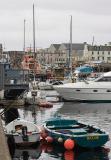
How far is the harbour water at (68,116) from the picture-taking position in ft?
93.1

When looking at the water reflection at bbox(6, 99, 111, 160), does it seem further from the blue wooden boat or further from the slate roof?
the slate roof

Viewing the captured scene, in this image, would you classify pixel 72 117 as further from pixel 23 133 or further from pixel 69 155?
pixel 69 155

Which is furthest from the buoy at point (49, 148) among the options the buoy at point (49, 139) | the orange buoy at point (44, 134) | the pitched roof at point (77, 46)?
the pitched roof at point (77, 46)

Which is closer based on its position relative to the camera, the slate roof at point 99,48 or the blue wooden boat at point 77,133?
the blue wooden boat at point 77,133

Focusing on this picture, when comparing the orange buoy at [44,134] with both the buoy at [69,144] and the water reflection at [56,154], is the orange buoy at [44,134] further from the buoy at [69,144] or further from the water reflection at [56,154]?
the buoy at [69,144]

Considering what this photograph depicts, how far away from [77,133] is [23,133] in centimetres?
307

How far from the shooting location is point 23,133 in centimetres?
2925

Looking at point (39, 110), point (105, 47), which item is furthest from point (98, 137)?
point (105, 47)

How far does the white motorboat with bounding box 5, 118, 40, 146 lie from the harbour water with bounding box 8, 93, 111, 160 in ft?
1.46

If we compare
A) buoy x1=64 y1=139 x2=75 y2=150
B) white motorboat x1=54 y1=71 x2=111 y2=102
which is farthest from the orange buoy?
white motorboat x1=54 y1=71 x2=111 y2=102

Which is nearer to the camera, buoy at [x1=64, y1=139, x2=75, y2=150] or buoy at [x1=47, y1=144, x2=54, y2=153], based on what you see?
buoy at [x1=64, y1=139, x2=75, y2=150]

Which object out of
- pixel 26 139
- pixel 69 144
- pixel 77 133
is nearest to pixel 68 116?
pixel 77 133

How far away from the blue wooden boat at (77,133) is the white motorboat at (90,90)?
1014 inches

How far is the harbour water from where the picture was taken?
28.4 meters
